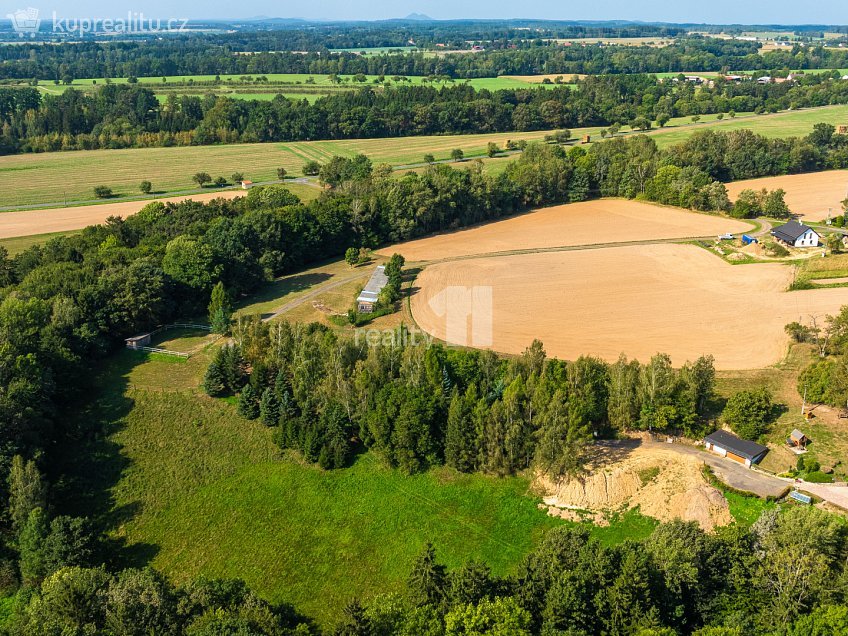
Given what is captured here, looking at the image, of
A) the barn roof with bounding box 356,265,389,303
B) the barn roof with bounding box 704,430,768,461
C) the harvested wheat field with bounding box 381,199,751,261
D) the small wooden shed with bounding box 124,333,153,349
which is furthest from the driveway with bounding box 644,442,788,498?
the harvested wheat field with bounding box 381,199,751,261

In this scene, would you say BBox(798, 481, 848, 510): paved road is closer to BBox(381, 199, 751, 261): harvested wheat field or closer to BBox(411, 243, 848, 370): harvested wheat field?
BBox(411, 243, 848, 370): harvested wheat field

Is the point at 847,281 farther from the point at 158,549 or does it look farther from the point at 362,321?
the point at 158,549

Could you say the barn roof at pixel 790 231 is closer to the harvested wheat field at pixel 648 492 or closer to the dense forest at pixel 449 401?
the dense forest at pixel 449 401

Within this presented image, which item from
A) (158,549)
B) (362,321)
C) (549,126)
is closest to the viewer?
(158,549)

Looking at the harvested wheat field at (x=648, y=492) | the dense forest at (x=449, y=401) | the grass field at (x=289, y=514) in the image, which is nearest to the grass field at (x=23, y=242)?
the grass field at (x=289, y=514)

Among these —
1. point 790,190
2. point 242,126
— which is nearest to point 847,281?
point 790,190

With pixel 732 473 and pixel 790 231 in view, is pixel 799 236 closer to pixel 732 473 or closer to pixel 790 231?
pixel 790 231

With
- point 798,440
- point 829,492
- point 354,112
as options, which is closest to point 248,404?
point 798,440
